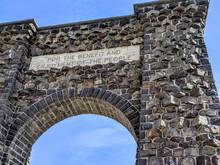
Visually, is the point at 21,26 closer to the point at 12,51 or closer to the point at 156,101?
the point at 12,51

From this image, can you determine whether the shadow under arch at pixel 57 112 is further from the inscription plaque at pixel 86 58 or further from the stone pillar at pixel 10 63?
the inscription plaque at pixel 86 58

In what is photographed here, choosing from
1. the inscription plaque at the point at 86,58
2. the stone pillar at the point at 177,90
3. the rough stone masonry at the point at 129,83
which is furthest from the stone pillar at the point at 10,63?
the stone pillar at the point at 177,90

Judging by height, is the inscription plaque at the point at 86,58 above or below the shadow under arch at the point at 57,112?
above

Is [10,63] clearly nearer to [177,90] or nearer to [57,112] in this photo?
[57,112]

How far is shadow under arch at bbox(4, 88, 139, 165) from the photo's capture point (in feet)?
26.6

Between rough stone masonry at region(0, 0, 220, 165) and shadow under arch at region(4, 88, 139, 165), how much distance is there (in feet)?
0.07

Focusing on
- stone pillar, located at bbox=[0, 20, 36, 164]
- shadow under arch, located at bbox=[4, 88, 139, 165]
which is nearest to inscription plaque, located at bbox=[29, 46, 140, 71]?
stone pillar, located at bbox=[0, 20, 36, 164]

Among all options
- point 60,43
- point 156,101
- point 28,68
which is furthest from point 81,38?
point 156,101

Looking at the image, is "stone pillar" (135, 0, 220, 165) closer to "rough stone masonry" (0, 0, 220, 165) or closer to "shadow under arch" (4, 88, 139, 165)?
"rough stone masonry" (0, 0, 220, 165)

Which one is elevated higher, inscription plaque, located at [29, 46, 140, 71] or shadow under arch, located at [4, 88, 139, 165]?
inscription plaque, located at [29, 46, 140, 71]

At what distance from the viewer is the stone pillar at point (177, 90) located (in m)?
6.77

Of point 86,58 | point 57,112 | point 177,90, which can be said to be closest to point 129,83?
point 177,90

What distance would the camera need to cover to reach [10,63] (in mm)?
9352

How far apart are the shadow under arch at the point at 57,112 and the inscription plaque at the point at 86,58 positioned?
85cm
